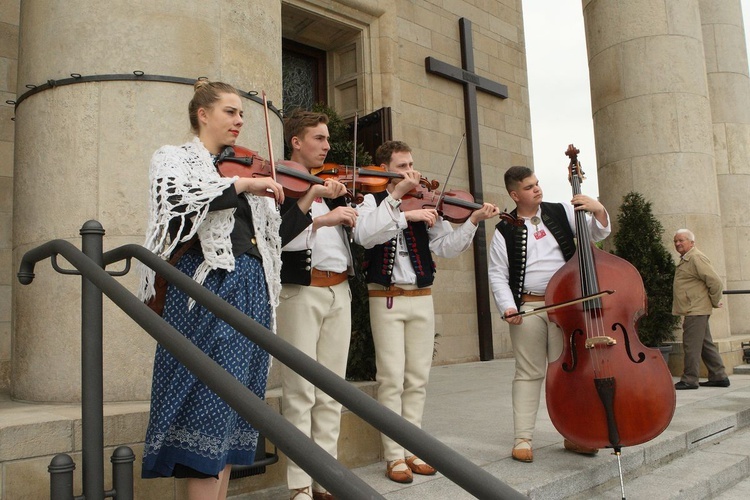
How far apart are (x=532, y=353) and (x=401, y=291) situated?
37.2 inches

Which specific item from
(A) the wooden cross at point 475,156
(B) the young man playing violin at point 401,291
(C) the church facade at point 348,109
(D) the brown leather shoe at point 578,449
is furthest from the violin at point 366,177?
(A) the wooden cross at point 475,156

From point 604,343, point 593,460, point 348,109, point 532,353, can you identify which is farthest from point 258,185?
point 348,109

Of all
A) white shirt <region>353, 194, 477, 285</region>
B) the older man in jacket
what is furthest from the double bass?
the older man in jacket

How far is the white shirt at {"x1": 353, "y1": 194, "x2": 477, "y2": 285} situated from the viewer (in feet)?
10.9

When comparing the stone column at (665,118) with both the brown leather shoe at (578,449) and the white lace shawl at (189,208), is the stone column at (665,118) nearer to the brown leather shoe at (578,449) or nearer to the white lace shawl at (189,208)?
the brown leather shoe at (578,449)

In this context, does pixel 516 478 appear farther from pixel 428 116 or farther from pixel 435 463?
pixel 428 116

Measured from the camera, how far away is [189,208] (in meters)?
2.23

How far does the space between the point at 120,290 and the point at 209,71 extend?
6.47ft

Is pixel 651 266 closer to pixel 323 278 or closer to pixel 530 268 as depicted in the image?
pixel 530 268

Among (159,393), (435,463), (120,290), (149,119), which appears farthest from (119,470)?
(149,119)

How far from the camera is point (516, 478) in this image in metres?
3.33

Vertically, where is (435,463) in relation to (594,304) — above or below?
below

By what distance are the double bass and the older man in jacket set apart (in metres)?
4.12

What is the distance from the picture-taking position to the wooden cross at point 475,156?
9.51 meters
